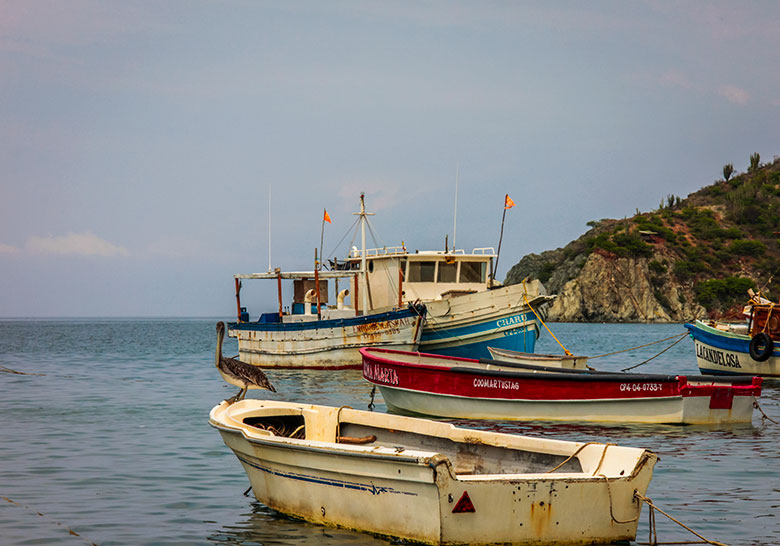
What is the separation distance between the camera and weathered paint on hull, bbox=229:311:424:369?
27016mm

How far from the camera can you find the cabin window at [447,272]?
100 feet

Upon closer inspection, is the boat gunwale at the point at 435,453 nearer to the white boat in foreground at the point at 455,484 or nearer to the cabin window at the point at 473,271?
the white boat in foreground at the point at 455,484

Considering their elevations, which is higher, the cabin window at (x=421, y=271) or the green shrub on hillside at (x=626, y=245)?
the green shrub on hillside at (x=626, y=245)

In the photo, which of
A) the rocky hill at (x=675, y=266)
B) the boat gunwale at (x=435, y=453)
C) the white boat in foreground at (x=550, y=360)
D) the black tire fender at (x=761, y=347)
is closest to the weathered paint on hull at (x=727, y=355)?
the black tire fender at (x=761, y=347)

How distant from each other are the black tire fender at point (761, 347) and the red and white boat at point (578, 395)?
11.0 m

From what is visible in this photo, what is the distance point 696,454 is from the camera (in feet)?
44.1

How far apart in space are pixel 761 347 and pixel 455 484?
2192 cm

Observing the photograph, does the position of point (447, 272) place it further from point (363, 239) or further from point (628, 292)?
point (628, 292)

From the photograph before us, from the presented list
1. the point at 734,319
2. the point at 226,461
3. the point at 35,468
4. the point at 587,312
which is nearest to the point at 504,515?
the point at 226,461

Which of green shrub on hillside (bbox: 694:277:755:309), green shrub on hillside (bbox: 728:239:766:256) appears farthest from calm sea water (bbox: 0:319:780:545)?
green shrub on hillside (bbox: 728:239:766:256)

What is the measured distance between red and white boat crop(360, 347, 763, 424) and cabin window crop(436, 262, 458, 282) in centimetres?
1353

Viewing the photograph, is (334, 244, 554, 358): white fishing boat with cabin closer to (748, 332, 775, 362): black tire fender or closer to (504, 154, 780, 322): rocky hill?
(748, 332, 775, 362): black tire fender

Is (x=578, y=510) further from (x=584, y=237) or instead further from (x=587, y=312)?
(x=584, y=237)

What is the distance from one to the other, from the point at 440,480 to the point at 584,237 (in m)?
131
